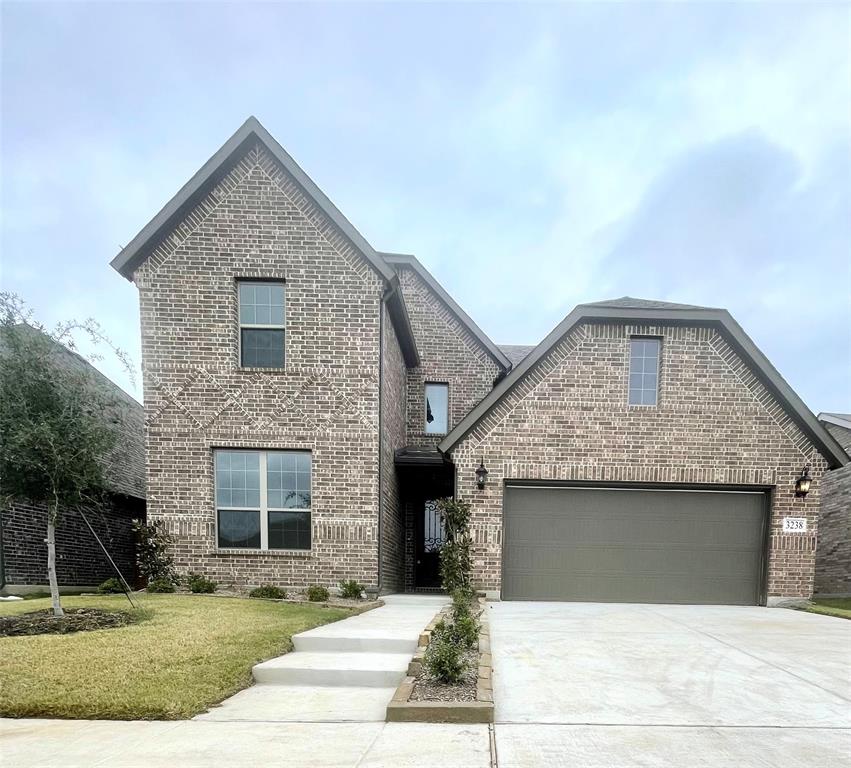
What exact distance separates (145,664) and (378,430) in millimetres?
5043

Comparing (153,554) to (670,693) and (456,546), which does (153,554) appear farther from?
(670,693)

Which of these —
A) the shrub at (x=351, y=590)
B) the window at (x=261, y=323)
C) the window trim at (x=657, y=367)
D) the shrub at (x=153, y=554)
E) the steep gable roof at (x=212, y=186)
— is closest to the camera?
the shrub at (x=351, y=590)

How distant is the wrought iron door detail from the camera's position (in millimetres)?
12141

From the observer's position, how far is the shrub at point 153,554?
8258mm

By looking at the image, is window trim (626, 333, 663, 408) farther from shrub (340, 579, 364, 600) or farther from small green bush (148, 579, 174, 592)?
small green bush (148, 579, 174, 592)

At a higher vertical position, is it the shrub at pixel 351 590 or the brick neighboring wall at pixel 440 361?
the brick neighboring wall at pixel 440 361

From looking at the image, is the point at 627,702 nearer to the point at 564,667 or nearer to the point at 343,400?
A: the point at 564,667

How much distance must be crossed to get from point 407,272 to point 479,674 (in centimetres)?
1083

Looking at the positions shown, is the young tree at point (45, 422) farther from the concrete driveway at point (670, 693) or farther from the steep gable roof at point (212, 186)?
the concrete driveway at point (670, 693)

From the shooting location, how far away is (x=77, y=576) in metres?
11.1

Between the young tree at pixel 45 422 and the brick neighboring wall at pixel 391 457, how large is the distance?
4593mm

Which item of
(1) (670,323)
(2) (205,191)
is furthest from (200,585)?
Result: (1) (670,323)

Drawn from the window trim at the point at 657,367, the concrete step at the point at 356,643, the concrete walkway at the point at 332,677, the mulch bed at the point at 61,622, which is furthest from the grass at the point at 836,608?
the mulch bed at the point at 61,622

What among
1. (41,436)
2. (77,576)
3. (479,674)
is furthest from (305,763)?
(77,576)
